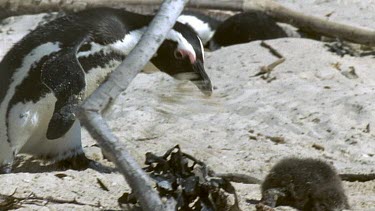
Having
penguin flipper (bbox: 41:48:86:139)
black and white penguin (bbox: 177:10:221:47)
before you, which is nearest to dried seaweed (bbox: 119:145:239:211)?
penguin flipper (bbox: 41:48:86:139)

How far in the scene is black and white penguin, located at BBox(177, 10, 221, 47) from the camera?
20.5ft

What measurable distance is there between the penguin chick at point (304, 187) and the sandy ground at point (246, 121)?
2.9 inches

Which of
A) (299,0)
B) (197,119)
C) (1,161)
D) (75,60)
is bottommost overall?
(299,0)

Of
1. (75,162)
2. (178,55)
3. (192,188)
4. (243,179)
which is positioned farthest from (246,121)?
(192,188)

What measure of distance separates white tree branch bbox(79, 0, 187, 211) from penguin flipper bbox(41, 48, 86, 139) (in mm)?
1035

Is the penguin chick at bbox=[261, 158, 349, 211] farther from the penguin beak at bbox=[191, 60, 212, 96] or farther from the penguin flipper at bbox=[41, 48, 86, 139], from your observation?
the penguin beak at bbox=[191, 60, 212, 96]

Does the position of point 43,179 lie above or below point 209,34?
above

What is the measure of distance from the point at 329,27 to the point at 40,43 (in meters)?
2.50

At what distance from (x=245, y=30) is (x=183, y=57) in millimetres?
1976

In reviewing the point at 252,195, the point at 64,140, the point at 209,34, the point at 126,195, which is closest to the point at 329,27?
the point at 209,34

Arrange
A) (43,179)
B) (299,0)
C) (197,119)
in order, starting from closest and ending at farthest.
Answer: (43,179)
(197,119)
(299,0)

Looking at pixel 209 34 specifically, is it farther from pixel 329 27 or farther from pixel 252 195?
pixel 252 195

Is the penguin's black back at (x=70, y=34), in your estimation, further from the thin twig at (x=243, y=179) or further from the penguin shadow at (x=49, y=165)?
the thin twig at (x=243, y=179)

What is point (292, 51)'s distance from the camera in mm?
5305
